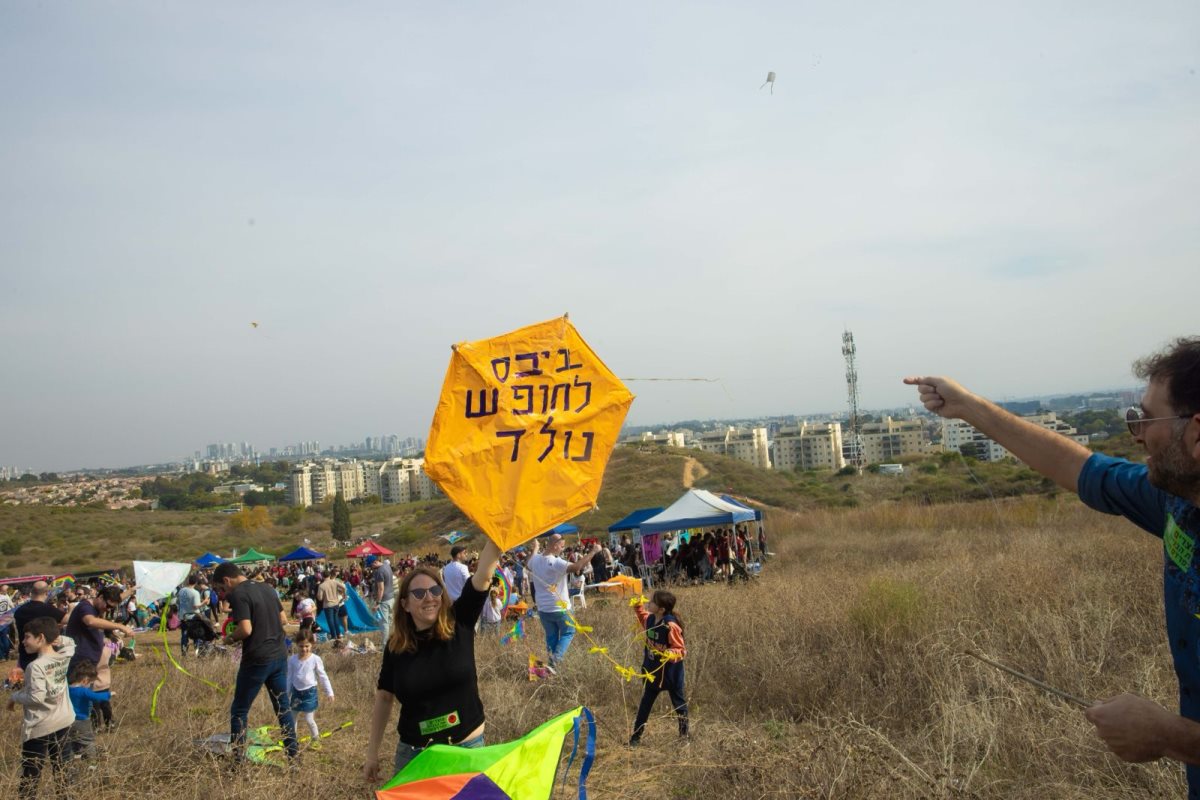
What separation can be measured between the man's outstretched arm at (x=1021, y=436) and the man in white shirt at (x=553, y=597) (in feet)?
22.9

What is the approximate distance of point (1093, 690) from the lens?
6.33 m

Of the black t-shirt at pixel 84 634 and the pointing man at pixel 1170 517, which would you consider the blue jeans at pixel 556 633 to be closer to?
the black t-shirt at pixel 84 634

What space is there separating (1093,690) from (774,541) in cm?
2134

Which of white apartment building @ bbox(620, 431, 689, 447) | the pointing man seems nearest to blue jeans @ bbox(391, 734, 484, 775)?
the pointing man

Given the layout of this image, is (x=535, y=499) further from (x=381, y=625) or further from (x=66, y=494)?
(x=66, y=494)

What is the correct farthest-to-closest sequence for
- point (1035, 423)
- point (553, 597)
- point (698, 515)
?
point (698, 515) → point (553, 597) → point (1035, 423)

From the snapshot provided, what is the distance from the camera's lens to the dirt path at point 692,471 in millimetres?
53150

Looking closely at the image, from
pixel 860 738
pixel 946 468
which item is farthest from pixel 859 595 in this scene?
pixel 946 468

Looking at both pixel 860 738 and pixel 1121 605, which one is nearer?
pixel 860 738

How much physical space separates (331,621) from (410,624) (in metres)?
12.4

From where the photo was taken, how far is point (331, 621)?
1535 centimetres

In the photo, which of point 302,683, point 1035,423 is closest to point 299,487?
point 302,683

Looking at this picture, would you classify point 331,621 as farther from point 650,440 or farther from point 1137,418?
point 650,440

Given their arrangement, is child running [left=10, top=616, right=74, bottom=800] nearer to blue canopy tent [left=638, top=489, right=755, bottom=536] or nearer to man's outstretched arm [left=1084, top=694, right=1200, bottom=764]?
man's outstretched arm [left=1084, top=694, right=1200, bottom=764]
